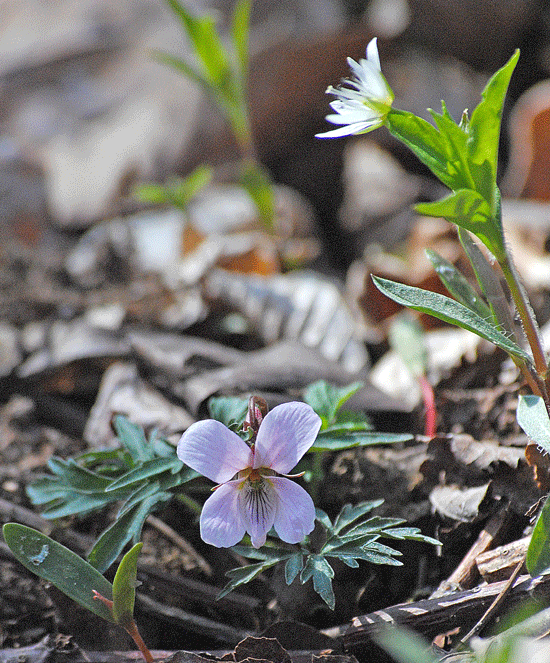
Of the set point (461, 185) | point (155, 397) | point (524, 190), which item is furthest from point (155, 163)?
point (461, 185)

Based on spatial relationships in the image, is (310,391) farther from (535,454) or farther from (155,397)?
(155,397)

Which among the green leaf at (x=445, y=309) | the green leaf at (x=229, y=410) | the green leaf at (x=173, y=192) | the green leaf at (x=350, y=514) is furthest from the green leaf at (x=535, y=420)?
the green leaf at (x=173, y=192)

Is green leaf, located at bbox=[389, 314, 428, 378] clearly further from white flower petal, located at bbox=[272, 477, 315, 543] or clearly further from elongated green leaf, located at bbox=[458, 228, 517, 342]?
white flower petal, located at bbox=[272, 477, 315, 543]

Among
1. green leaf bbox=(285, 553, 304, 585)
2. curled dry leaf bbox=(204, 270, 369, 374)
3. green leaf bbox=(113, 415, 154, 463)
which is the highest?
green leaf bbox=(113, 415, 154, 463)

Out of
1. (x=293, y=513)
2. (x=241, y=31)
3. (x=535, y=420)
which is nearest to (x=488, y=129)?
(x=535, y=420)

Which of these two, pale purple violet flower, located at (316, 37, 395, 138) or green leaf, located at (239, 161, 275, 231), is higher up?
pale purple violet flower, located at (316, 37, 395, 138)

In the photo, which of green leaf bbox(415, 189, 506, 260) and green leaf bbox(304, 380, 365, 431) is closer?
green leaf bbox(415, 189, 506, 260)

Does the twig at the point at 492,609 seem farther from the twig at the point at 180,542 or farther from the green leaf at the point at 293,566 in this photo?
the twig at the point at 180,542

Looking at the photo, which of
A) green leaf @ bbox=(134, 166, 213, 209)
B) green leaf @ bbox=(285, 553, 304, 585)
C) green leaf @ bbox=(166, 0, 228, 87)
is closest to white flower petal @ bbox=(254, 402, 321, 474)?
green leaf @ bbox=(285, 553, 304, 585)
